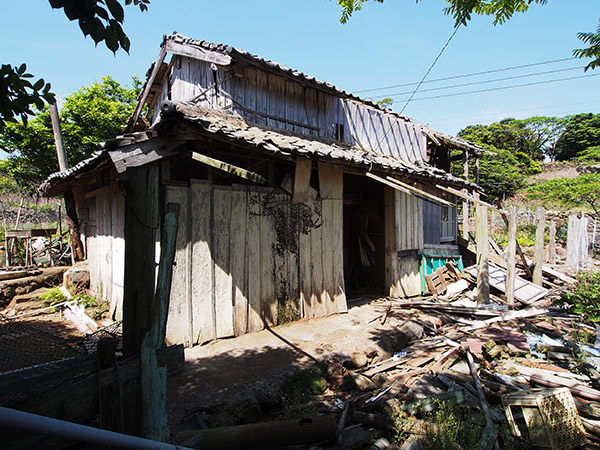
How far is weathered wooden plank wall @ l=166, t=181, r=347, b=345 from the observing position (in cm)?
534

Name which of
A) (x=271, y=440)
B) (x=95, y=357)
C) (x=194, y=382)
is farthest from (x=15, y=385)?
(x=194, y=382)

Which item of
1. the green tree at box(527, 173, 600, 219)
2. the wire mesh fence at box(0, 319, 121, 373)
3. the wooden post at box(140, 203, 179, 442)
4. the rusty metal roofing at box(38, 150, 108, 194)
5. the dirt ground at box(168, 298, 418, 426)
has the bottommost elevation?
the dirt ground at box(168, 298, 418, 426)

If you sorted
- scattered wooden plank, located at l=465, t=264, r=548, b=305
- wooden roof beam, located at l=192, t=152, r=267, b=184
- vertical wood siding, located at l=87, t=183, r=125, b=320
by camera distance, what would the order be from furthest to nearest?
scattered wooden plank, located at l=465, t=264, r=548, b=305 < vertical wood siding, located at l=87, t=183, r=125, b=320 < wooden roof beam, located at l=192, t=152, r=267, b=184

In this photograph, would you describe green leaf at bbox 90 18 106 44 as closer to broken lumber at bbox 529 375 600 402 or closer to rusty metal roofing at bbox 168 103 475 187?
rusty metal roofing at bbox 168 103 475 187

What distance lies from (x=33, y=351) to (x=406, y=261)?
835cm

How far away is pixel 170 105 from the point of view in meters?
4.43

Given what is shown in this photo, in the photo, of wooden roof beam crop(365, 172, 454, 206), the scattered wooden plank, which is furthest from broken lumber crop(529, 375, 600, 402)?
the scattered wooden plank

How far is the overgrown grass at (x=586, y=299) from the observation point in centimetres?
662

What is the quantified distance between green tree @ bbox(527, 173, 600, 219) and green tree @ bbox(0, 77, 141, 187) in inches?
971

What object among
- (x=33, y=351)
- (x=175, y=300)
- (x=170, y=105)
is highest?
(x=170, y=105)

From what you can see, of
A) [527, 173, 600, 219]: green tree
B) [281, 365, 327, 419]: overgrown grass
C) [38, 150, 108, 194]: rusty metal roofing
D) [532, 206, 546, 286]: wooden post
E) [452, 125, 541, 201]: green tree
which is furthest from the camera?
[452, 125, 541, 201]: green tree

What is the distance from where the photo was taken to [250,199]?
616 centimetres

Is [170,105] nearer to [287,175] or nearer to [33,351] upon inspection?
[287,175]

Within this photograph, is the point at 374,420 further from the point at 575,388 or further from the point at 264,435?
the point at 575,388
